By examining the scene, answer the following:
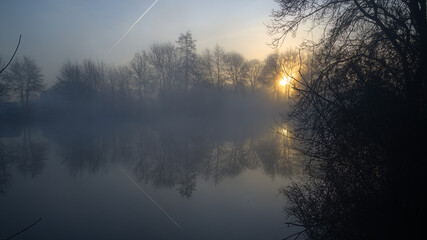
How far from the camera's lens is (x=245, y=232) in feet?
19.8

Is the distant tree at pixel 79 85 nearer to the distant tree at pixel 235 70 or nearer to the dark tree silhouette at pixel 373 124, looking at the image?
the distant tree at pixel 235 70

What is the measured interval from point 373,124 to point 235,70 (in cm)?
4899

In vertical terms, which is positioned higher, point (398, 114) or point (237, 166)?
point (398, 114)

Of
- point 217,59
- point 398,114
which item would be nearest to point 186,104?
point 217,59

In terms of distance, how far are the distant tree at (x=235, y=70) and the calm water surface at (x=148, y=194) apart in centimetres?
3723

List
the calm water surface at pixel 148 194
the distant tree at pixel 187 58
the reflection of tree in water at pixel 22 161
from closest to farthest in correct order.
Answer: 1. the calm water surface at pixel 148 194
2. the reflection of tree in water at pixel 22 161
3. the distant tree at pixel 187 58

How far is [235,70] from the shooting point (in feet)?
171

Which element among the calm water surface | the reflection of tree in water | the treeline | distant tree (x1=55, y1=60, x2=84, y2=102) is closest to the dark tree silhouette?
A: the calm water surface

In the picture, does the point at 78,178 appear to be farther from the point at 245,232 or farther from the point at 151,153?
the point at 245,232

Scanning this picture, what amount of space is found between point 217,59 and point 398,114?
47695mm

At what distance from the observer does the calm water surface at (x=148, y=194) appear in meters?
6.26

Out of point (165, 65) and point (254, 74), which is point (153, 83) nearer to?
point (165, 65)

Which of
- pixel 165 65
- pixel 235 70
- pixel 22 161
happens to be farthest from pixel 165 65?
pixel 22 161

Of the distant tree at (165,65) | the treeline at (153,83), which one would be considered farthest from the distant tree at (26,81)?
the distant tree at (165,65)
